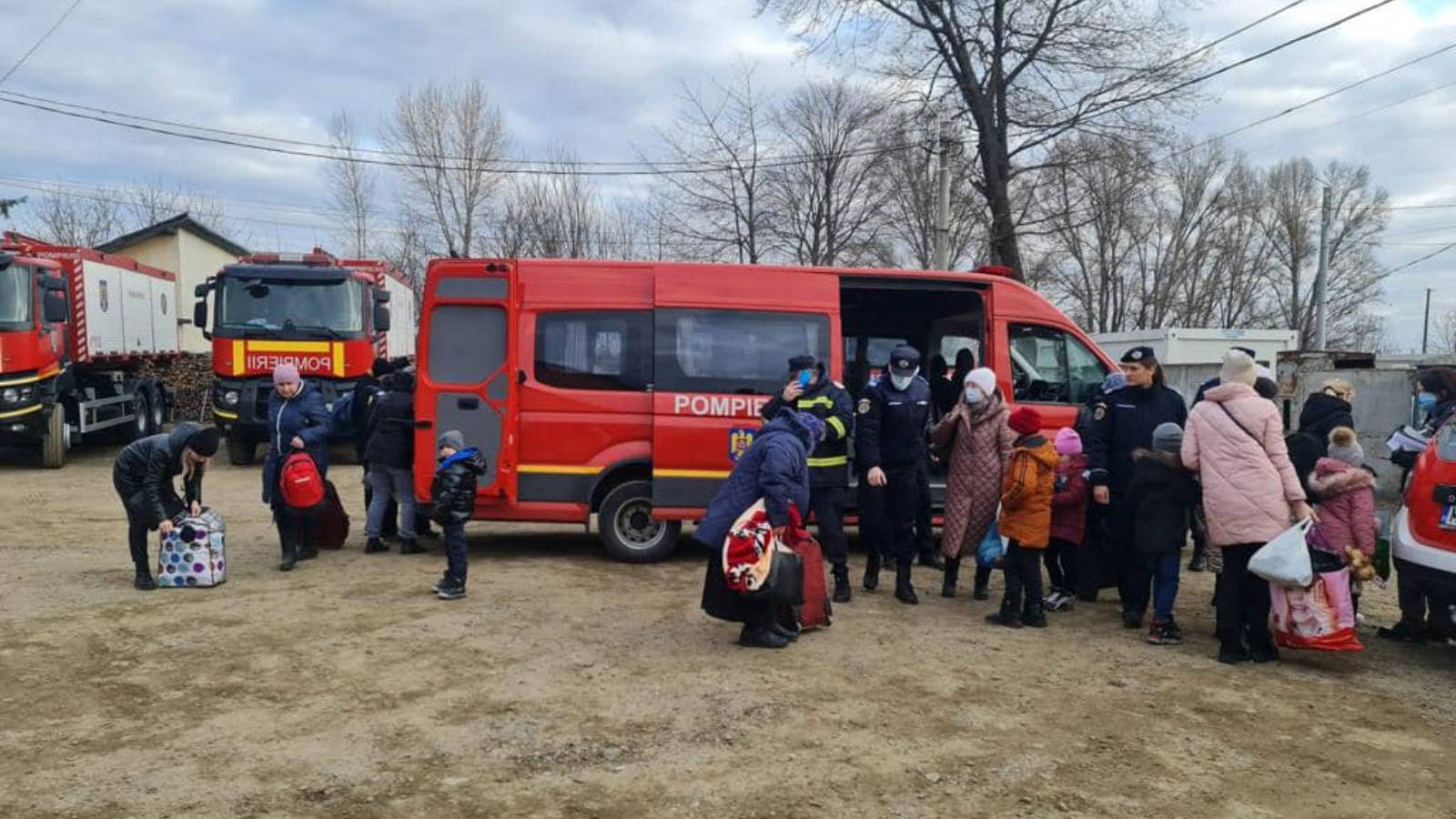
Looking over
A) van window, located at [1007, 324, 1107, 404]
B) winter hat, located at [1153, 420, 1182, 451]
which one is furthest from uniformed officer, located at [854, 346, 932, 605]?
van window, located at [1007, 324, 1107, 404]

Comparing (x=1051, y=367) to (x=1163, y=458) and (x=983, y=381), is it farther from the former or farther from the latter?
(x=1163, y=458)

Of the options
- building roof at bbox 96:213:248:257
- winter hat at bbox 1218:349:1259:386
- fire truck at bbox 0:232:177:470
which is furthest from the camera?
building roof at bbox 96:213:248:257

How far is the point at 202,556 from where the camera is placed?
7.18m

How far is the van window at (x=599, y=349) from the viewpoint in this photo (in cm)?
826

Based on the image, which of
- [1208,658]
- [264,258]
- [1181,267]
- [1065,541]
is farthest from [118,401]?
[1181,267]

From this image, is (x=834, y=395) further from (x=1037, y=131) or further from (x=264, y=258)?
(x=1037, y=131)

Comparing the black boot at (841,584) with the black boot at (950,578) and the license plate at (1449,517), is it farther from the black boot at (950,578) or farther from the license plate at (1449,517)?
the license plate at (1449,517)

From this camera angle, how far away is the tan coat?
6.81 metres

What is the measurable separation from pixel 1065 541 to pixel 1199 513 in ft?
6.37

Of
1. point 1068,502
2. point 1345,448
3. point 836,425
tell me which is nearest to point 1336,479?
point 1345,448

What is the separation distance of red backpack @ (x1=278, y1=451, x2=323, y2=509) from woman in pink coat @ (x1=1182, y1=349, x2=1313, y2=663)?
6.46 m

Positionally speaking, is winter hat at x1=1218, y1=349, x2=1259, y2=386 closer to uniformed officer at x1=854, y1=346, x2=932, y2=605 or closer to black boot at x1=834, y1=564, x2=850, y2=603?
uniformed officer at x1=854, y1=346, x2=932, y2=605

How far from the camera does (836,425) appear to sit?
655cm

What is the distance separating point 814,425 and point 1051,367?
371 cm
